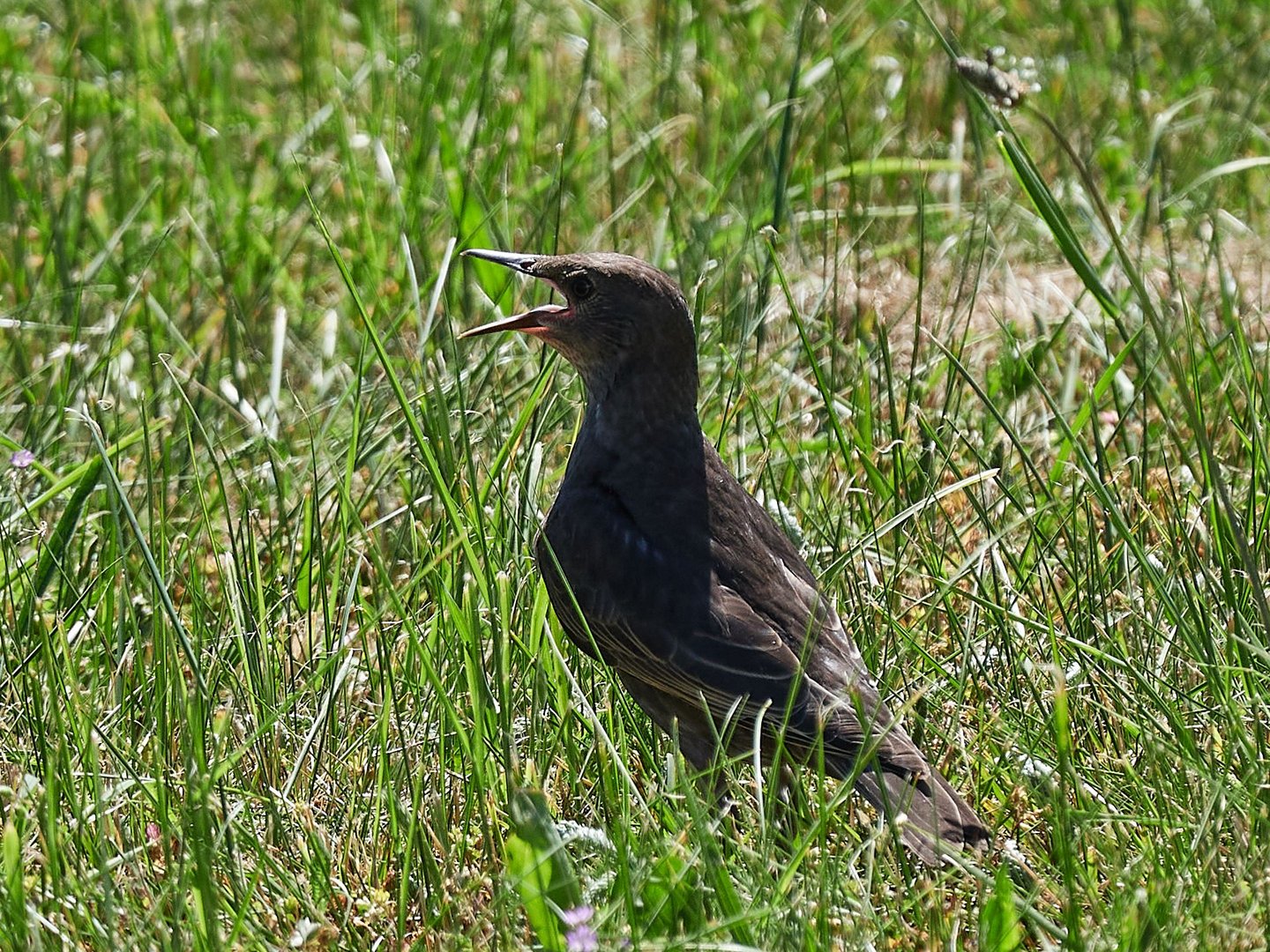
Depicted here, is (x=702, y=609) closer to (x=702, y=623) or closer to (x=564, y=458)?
(x=702, y=623)

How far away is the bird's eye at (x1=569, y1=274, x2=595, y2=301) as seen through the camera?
3.68 metres

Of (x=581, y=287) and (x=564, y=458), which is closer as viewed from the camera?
(x=581, y=287)

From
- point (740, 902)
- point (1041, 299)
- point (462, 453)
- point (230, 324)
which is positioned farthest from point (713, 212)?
point (740, 902)

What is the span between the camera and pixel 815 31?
6.18 m

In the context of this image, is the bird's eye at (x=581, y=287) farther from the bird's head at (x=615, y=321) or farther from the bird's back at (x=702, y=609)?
the bird's back at (x=702, y=609)

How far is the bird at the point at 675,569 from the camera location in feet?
10.9

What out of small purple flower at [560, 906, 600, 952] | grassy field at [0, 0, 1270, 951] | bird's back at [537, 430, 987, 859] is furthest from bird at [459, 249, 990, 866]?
small purple flower at [560, 906, 600, 952]

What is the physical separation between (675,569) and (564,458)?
1.17 metres

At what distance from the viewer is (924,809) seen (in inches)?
119

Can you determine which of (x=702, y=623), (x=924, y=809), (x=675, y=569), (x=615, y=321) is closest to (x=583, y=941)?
(x=924, y=809)

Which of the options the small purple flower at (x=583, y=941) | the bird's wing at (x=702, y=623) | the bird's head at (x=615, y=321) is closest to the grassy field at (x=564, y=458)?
the small purple flower at (x=583, y=941)

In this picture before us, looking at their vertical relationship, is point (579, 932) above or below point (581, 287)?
below

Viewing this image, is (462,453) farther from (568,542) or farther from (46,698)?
(46,698)

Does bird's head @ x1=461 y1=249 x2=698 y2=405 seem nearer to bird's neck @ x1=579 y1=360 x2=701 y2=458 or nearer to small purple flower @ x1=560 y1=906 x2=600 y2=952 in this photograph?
bird's neck @ x1=579 y1=360 x2=701 y2=458
